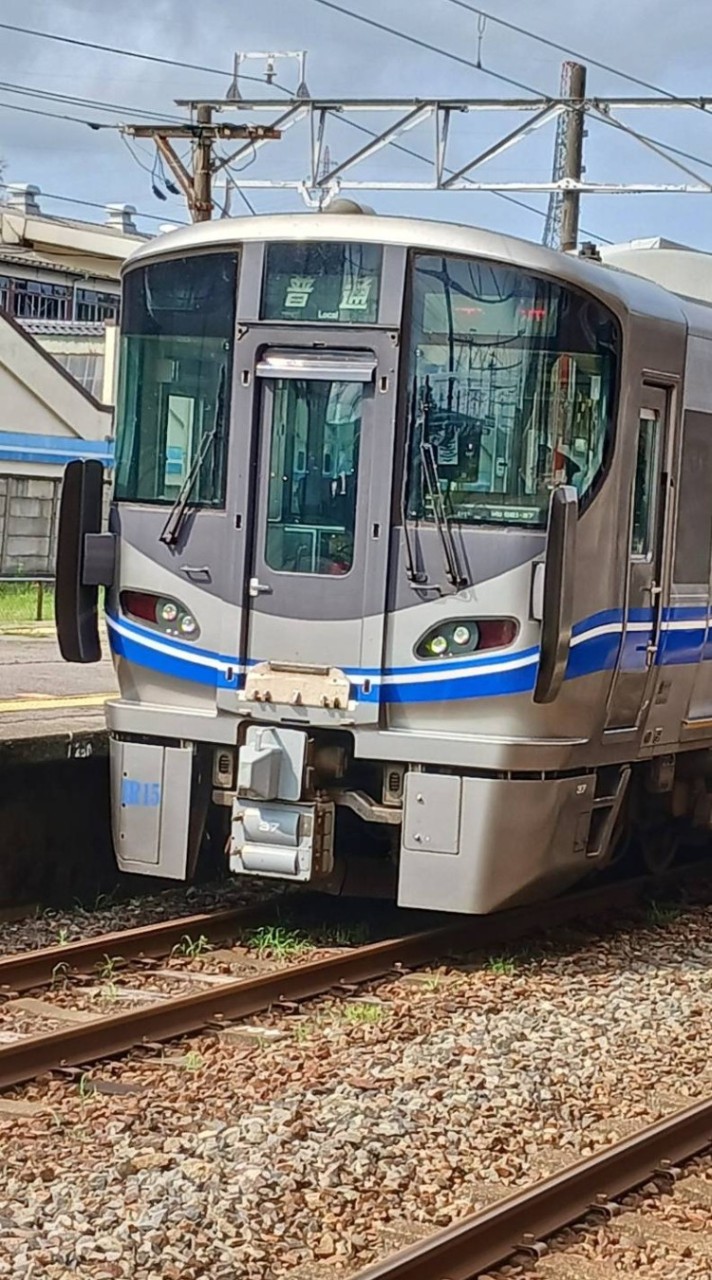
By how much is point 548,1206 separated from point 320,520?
3902 millimetres

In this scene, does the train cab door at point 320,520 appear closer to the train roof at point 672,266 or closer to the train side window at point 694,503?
the train side window at point 694,503

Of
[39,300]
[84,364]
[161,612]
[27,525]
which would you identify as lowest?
[27,525]

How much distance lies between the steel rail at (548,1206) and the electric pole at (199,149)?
64.9 ft

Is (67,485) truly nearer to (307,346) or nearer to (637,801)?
(307,346)

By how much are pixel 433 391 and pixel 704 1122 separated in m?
3.55

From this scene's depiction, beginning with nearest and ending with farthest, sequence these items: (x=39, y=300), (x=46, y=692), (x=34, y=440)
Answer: (x=46, y=692), (x=34, y=440), (x=39, y=300)

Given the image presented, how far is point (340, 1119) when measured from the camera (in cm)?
679

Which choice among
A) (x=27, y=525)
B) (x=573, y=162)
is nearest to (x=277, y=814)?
(x=573, y=162)

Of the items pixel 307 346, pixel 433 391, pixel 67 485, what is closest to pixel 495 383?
pixel 433 391

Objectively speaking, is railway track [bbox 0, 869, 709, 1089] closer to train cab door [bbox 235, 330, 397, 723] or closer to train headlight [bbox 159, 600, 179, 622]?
train cab door [bbox 235, 330, 397, 723]

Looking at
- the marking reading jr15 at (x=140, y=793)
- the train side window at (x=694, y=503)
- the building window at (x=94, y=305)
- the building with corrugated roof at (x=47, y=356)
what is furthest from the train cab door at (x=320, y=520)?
the building window at (x=94, y=305)

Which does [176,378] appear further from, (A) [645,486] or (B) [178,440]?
(A) [645,486]

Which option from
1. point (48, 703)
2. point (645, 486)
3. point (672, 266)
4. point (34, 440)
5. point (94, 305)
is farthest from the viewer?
point (94, 305)

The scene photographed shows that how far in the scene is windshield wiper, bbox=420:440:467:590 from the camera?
8.98m
